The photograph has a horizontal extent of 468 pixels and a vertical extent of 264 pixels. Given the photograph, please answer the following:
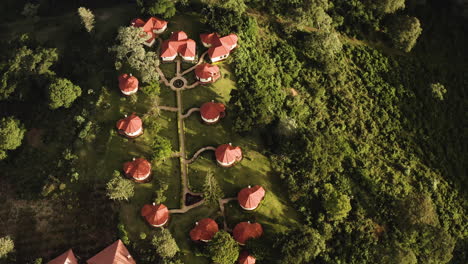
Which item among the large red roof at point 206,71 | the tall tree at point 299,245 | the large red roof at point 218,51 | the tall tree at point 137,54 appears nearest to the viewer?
the tall tree at point 299,245

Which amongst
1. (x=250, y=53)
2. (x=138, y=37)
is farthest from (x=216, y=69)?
(x=138, y=37)

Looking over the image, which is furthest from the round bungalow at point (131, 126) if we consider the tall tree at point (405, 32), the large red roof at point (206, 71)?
the tall tree at point (405, 32)

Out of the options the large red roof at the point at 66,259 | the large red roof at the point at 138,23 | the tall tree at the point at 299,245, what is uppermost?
the large red roof at the point at 138,23

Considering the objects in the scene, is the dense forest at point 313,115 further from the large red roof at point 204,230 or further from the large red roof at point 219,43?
the large red roof at point 204,230

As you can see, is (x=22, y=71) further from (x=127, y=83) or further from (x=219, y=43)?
(x=219, y=43)

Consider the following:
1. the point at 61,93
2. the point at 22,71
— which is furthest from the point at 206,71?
the point at 22,71

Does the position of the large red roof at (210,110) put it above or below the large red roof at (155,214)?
above

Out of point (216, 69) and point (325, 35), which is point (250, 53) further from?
point (325, 35)
